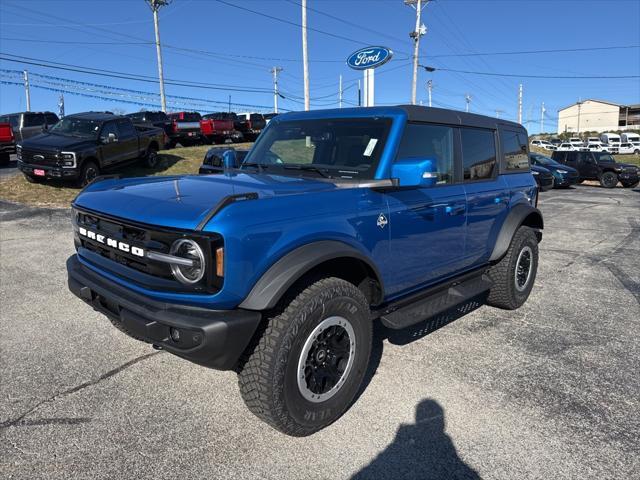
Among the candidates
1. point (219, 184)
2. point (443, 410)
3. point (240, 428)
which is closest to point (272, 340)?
point (240, 428)

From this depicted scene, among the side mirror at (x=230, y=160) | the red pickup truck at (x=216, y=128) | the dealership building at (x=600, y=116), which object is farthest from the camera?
the dealership building at (x=600, y=116)

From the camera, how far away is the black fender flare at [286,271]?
2430mm

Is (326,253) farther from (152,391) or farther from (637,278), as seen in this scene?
(637,278)

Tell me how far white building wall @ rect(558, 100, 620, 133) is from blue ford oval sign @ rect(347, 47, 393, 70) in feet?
292

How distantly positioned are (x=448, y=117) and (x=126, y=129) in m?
12.5

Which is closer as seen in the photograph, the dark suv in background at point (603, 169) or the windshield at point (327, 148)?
the windshield at point (327, 148)

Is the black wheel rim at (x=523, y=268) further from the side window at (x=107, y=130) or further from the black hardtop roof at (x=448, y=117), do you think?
the side window at (x=107, y=130)

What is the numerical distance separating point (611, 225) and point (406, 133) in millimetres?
9680

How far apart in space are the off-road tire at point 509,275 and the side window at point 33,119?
2007cm

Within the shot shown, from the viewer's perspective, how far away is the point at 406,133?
3482 mm

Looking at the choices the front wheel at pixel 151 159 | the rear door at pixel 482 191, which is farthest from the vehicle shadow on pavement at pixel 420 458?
the front wheel at pixel 151 159

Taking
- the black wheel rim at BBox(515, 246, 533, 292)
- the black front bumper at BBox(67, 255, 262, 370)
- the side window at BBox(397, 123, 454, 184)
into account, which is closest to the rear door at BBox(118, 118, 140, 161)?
the side window at BBox(397, 123, 454, 184)

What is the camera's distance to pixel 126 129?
14.1m

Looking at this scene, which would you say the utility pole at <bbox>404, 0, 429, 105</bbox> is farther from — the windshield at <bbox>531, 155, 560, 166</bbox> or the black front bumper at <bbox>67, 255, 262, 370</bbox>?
the black front bumper at <bbox>67, 255, 262, 370</bbox>
